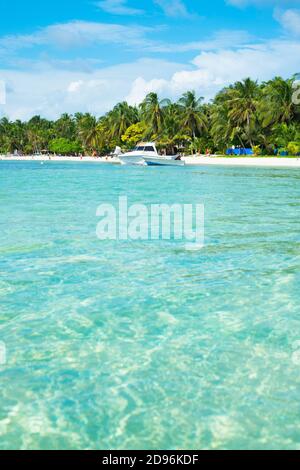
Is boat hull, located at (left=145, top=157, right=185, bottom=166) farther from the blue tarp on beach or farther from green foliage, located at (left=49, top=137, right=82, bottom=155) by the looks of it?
green foliage, located at (left=49, top=137, right=82, bottom=155)

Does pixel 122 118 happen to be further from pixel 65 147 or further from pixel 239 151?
pixel 65 147

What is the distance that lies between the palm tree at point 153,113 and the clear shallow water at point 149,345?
221 feet

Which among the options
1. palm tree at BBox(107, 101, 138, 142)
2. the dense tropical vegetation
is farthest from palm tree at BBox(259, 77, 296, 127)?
palm tree at BBox(107, 101, 138, 142)

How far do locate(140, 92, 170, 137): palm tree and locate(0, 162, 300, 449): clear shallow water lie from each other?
6730 centimetres

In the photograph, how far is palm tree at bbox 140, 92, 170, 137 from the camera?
7488 cm

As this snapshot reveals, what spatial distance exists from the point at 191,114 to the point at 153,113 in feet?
19.6

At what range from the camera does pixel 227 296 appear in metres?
6.48

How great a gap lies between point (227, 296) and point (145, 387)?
102 inches

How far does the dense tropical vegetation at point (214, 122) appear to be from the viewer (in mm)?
57500

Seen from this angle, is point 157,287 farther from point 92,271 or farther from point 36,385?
point 36,385

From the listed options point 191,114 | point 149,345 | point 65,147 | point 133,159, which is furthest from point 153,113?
point 149,345

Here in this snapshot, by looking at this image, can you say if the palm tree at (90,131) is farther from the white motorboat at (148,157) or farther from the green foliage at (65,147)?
the white motorboat at (148,157)

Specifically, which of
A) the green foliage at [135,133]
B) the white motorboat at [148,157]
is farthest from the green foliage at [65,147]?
the white motorboat at [148,157]

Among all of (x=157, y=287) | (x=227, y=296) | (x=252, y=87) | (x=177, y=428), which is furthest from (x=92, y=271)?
(x=252, y=87)
